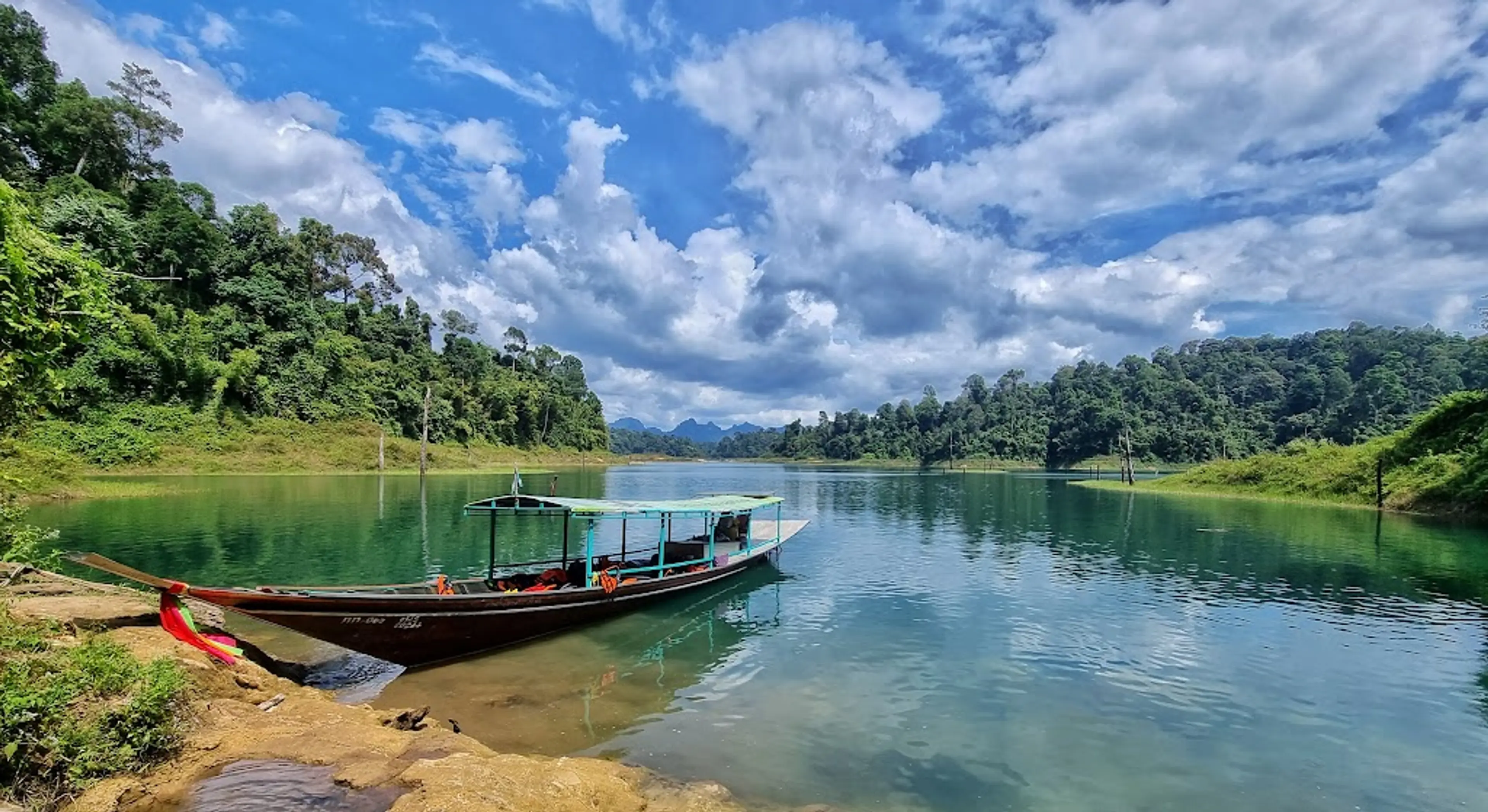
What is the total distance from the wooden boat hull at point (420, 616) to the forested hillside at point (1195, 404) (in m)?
106

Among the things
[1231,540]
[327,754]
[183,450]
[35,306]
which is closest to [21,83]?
[183,450]

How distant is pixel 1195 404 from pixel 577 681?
140649 mm

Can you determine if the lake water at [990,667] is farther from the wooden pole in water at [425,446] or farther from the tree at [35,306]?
the wooden pole in water at [425,446]

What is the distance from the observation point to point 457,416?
281ft

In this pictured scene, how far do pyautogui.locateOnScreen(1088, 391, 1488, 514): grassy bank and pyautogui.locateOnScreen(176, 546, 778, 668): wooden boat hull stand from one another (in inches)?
1814

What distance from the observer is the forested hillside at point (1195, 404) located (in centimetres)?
10394

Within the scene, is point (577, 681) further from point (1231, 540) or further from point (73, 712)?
point (1231, 540)

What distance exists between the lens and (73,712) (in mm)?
6738

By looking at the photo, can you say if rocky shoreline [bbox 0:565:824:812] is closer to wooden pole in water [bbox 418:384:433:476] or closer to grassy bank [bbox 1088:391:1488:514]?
grassy bank [bbox 1088:391:1488:514]

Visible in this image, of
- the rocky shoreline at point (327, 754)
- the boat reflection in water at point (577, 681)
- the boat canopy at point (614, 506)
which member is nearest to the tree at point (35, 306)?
the rocky shoreline at point (327, 754)

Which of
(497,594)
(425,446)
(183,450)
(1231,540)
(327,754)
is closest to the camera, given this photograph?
(327,754)

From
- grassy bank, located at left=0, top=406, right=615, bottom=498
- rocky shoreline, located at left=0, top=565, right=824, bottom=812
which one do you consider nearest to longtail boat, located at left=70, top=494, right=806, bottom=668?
rocky shoreline, located at left=0, top=565, right=824, bottom=812

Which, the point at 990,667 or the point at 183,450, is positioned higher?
the point at 183,450

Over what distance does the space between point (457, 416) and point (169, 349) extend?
36.3 metres
